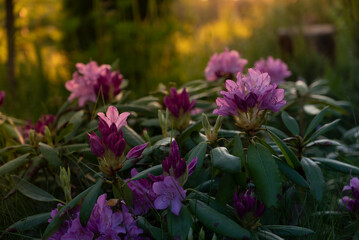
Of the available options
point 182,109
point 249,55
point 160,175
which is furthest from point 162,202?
point 249,55

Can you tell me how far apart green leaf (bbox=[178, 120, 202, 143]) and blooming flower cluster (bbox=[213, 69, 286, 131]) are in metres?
0.18

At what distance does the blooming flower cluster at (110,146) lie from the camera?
44.8 inches

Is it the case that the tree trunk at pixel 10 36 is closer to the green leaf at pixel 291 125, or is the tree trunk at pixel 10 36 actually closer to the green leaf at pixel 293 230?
the green leaf at pixel 291 125

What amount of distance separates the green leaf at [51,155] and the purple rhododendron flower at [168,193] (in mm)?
488

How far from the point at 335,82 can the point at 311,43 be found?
2.07 m

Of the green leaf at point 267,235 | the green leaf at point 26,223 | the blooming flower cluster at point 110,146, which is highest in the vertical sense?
the blooming flower cluster at point 110,146

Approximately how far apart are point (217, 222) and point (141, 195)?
11.6 inches

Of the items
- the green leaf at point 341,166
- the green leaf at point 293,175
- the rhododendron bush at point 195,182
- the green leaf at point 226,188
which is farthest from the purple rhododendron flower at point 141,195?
the green leaf at point 341,166

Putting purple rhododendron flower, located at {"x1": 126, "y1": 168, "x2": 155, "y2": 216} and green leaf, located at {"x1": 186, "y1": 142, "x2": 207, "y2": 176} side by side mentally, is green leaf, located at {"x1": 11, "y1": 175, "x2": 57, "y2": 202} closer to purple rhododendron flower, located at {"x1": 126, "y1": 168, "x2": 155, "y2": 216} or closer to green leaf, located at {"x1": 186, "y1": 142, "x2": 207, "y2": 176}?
purple rhododendron flower, located at {"x1": 126, "y1": 168, "x2": 155, "y2": 216}

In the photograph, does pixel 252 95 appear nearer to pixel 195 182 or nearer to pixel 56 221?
pixel 195 182

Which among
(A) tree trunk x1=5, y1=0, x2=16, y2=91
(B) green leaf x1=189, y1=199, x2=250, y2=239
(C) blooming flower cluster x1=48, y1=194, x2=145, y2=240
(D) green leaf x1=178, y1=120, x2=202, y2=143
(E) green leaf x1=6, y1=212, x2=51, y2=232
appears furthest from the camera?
(A) tree trunk x1=5, y1=0, x2=16, y2=91

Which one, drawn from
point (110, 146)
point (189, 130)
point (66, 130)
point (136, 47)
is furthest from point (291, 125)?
point (136, 47)

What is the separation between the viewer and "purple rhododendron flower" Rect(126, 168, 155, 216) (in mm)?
1235

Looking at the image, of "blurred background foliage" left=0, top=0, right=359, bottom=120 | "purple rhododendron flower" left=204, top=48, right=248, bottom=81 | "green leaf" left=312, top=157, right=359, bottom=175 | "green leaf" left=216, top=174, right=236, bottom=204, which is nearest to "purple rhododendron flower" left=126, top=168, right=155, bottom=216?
"green leaf" left=216, top=174, right=236, bottom=204
